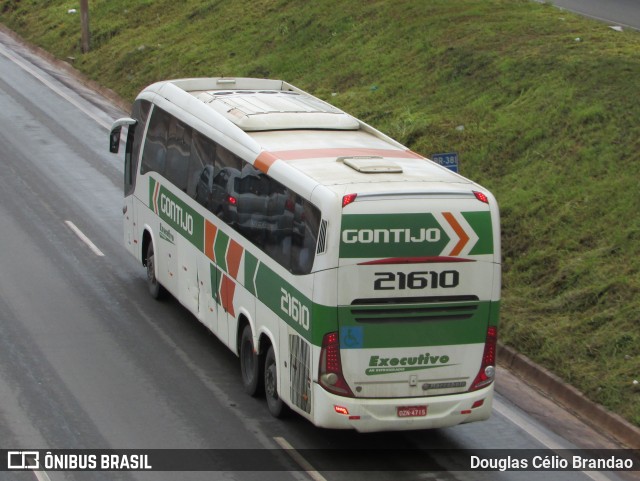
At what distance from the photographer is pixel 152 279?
61.1ft

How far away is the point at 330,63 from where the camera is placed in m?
29.3

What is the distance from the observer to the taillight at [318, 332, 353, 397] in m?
12.7

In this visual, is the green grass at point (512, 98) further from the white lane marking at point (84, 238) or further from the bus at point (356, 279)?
the white lane marking at point (84, 238)

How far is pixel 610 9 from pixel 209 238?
17726 mm

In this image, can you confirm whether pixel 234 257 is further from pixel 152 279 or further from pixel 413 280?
pixel 152 279

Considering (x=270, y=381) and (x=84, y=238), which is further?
(x=84, y=238)

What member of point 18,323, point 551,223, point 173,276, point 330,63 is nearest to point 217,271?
point 173,276

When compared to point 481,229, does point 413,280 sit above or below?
below

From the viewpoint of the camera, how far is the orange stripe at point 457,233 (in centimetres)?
1271

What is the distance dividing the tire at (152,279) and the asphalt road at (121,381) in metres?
0.16

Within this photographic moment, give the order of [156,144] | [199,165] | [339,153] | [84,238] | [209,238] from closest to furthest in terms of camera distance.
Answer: [339,153] → [209,238] → [199,165] → [156,144] → [84,238]

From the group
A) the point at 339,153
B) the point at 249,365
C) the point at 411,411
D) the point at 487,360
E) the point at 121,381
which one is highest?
the point at 339,153

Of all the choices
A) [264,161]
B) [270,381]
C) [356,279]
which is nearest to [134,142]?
[264,161]

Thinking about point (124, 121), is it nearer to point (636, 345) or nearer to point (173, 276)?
point (173, 276)
